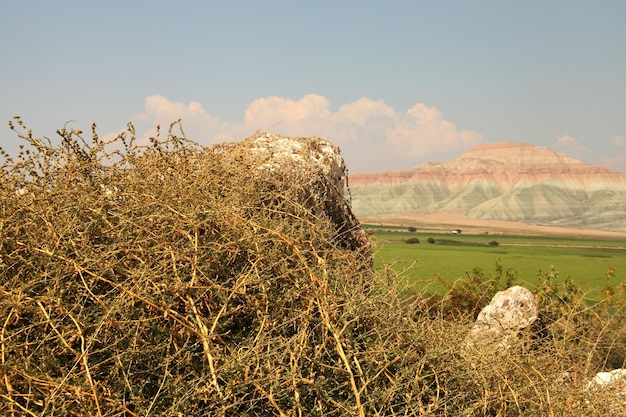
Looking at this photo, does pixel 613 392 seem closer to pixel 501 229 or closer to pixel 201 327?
pixel 201 327

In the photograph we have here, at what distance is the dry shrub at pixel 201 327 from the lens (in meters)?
2.05

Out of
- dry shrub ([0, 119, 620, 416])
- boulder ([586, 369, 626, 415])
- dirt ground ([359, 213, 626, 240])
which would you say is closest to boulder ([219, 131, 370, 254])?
dry shrub ([0, 119, 620, 416])

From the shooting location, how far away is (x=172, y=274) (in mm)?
2330

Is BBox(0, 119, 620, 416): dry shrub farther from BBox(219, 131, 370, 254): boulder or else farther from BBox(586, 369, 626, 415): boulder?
BBox(219, 131, 370, 254): boulder

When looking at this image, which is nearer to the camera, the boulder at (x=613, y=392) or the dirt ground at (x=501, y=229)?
the boulder at (x=613, y=392)

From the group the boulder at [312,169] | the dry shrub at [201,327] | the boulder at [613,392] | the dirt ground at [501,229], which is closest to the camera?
the dry shrub at [201,327]

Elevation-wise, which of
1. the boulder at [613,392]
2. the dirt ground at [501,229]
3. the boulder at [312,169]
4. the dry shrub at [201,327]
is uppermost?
the boulder at [312,169]

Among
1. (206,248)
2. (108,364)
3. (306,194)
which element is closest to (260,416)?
(108,364)

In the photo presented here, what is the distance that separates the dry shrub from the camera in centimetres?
205

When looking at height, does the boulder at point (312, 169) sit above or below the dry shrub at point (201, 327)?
above

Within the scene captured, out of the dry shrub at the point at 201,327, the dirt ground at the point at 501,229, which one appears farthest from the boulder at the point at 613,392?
the dirt ground at the point at 501,229

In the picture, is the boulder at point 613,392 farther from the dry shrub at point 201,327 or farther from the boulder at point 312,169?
the boulder at point 312,169

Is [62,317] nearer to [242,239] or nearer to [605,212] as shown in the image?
[242,239]

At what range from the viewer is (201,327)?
7.04ft
